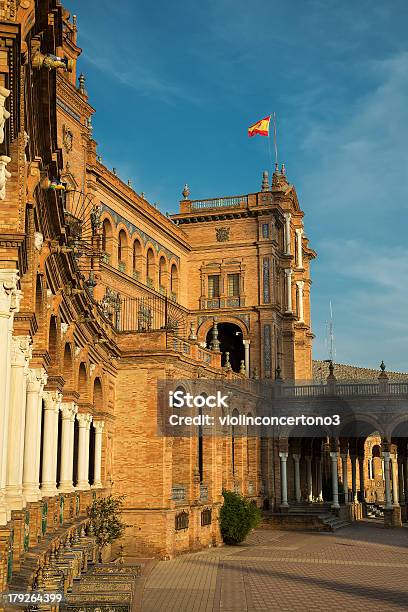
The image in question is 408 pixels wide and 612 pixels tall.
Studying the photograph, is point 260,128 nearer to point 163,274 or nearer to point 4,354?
point 163,274

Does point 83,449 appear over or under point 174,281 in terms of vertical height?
under

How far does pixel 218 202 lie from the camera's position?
5084cm

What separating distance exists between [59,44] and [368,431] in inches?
1576

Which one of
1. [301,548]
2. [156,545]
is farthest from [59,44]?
[301,548]

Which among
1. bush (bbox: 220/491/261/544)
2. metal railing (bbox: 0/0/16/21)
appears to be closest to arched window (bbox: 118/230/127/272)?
bush (bbox: 220/491/261/544)

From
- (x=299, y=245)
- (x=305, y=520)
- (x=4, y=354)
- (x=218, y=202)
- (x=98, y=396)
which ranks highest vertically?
(x=218, y=202)

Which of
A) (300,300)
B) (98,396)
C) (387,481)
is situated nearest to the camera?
(98,396)

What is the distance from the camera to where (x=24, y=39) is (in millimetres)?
11055

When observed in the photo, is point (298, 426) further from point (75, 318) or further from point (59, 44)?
point (59, 44)

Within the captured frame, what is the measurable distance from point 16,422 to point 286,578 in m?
14.7

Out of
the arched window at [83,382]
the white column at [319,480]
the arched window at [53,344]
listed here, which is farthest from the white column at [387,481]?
the arched window at [53,344]

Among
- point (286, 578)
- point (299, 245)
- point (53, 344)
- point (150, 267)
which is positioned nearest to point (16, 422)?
point (53, 344)

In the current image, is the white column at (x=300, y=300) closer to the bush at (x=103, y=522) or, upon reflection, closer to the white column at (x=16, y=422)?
the bush at (x=103, y=522)

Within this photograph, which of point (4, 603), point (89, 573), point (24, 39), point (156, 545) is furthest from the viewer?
point (156, 545)
